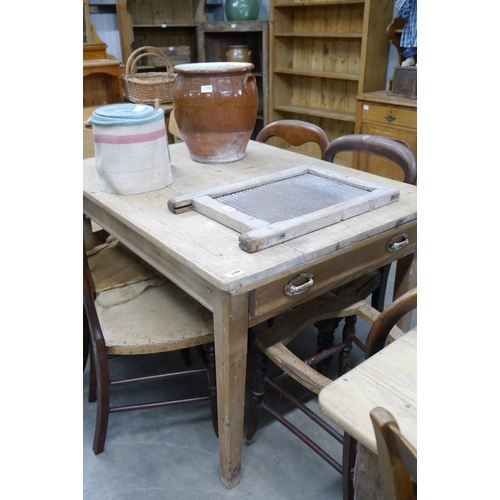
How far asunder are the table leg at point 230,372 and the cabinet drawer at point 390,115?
2229 millimetres

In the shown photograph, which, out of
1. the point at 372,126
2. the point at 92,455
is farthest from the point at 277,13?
the point at 92,455

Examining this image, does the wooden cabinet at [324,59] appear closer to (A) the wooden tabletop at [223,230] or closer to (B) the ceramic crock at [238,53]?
(B) the ceramic crock at [238,53]

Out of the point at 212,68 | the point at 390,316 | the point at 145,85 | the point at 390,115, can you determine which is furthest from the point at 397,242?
the point at 145,85

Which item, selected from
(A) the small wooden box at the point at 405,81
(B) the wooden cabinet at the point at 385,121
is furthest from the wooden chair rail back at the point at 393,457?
(A) the small wooden box at the point at 405,81

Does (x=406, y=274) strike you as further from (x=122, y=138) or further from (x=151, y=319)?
(x=122, y=138)

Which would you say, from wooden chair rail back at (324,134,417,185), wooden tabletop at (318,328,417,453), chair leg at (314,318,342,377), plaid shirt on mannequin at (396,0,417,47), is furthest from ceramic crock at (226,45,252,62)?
wooden tabletop at (318,328,417,453)

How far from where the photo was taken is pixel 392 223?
1.24m

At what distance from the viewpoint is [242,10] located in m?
3.97

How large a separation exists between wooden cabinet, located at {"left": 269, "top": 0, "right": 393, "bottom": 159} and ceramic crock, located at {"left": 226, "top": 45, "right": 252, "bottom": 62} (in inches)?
9.3

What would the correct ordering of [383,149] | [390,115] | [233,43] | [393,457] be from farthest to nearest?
[233,43] < [390,115] < [383,149] < [393,457]

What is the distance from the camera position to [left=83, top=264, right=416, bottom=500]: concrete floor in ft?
4.58

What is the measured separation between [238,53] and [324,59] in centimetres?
70

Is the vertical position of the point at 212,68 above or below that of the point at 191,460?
above

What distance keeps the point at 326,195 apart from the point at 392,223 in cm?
22
